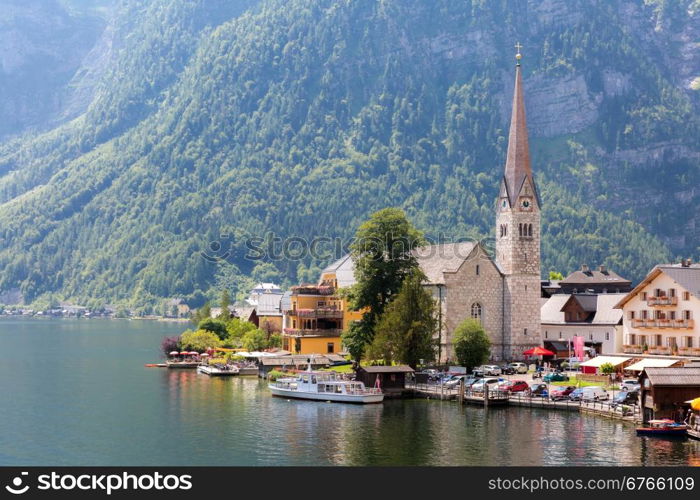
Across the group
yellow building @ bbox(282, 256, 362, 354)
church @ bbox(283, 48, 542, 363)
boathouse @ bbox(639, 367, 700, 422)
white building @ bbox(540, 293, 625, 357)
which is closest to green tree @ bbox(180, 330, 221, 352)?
yellow building @ bbox(282, 256, 362, 354)

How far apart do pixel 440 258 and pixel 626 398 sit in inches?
1477

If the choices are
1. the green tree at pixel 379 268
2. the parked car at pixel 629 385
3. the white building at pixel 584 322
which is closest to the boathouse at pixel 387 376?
the green tree at pixel 379 268

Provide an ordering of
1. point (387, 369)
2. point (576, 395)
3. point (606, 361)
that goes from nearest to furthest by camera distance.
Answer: point (576, 395) → point (387, 369) → point (606, 361)

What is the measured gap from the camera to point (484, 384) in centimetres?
8638

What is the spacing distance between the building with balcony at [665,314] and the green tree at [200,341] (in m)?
60.5

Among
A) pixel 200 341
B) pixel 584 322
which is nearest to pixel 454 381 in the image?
pixel 584 322

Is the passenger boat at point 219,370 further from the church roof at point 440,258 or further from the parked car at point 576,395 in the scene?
the parked car at point 576,395

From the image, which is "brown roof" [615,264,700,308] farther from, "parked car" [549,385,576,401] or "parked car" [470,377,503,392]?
"parked car" [470,377,503,392]

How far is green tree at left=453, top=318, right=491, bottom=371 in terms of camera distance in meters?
101

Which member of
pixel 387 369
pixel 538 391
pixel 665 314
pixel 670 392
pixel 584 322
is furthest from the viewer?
pixel 584 322

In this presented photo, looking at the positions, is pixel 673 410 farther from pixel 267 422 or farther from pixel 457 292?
pixel 457 292

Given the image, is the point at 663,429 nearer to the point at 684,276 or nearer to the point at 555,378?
the point at 555,378

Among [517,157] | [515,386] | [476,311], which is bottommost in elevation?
[515,386]
